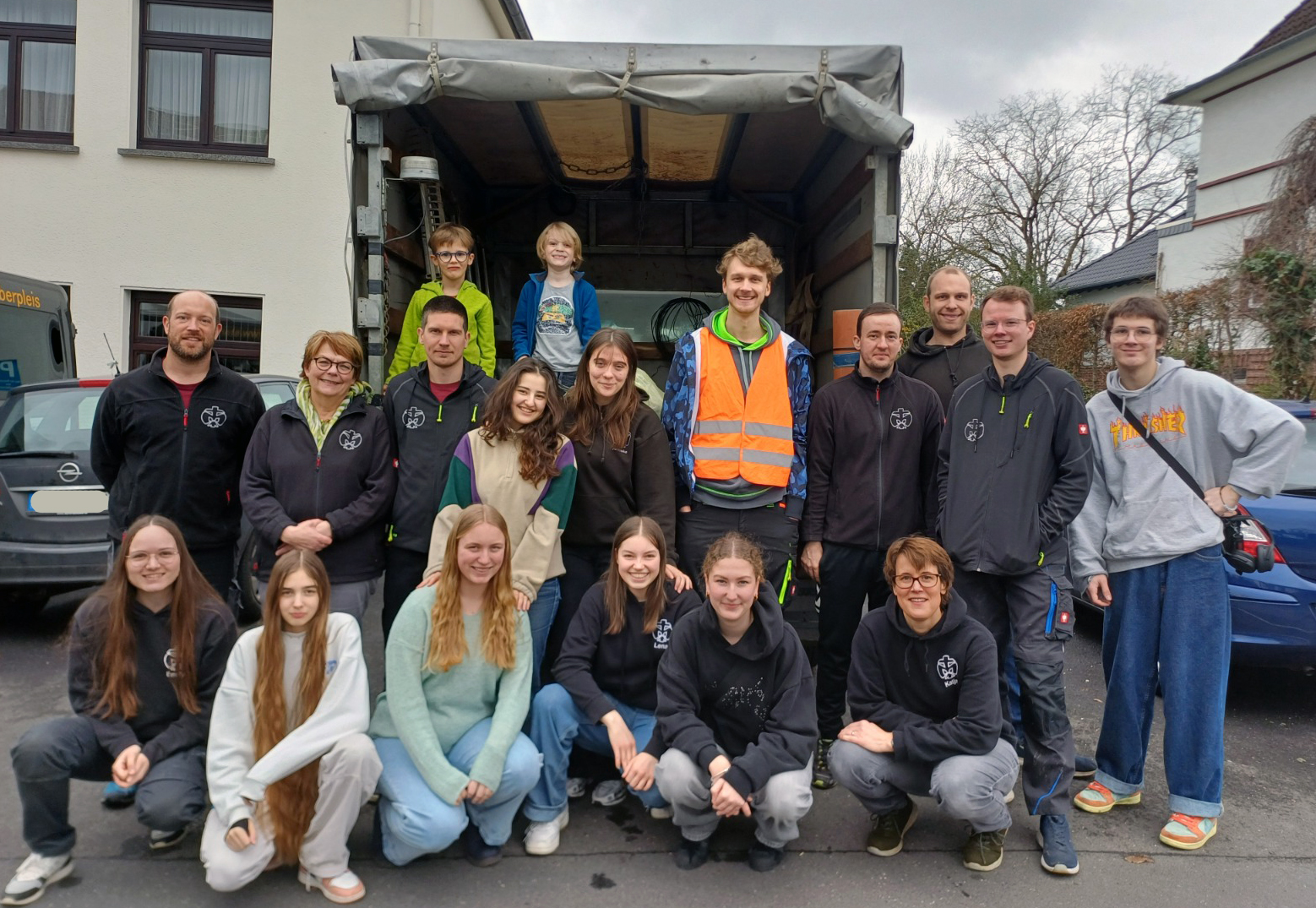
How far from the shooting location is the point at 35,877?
2.77 metres

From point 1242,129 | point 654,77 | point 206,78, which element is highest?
point 1242,129

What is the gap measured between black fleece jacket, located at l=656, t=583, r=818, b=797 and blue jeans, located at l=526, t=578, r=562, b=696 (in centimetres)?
60

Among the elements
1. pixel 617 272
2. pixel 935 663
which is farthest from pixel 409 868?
pixel 617 272

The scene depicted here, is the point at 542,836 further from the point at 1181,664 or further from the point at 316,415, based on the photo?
the point at 1181,664

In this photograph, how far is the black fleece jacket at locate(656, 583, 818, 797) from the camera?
10.3 feet

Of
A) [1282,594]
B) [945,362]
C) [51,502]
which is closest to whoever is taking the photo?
[945,362]

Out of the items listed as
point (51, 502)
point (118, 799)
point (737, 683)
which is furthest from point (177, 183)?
point (737, 683)

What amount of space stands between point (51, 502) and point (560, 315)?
10.7 feet

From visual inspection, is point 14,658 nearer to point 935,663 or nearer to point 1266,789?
point 935,663

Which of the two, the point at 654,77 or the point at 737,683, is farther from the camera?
the point at 654,77

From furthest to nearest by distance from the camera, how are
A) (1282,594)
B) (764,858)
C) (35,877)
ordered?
(1282,594) → (764,858) → (35,877)

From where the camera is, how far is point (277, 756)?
281 cm

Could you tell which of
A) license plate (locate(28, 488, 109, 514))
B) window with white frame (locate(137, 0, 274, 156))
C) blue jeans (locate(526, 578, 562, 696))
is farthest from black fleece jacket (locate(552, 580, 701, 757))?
window with white frame (locate(137, 0, 274, 156))

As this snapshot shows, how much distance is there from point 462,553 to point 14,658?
3.79m
